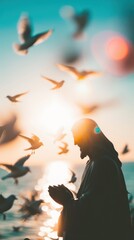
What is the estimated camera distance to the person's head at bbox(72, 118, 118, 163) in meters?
5.46

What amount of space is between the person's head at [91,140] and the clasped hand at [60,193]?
1.79 feet

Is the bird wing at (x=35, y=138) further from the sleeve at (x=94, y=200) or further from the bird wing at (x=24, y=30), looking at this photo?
the sleeve at (x=94, y=200)

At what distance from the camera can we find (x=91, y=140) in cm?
549

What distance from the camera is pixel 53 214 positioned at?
3712 centimetres

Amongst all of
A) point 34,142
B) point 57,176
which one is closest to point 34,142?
point 34,142

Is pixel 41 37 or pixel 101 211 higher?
pixel 41 37

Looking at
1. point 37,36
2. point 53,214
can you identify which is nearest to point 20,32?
point 37,36

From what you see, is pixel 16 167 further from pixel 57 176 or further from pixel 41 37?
pixel 57 176

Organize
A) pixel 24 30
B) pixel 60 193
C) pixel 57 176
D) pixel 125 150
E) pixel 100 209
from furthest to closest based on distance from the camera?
1. pixel 57 176
2. pixel 125 150
3. pixel 24 30
4. pixel 100 209
5. pixel 60 193

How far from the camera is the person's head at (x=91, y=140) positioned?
5.46 metres

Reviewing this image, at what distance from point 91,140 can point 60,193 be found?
2.36 feet

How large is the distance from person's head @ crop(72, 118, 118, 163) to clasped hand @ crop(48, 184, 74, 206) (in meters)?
0.55

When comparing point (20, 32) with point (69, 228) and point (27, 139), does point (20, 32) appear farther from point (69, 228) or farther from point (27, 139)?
point (69, 228)

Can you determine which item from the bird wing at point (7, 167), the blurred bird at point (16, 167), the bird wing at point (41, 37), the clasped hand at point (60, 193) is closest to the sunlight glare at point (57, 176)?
the blurred bird at point (16, 167)
